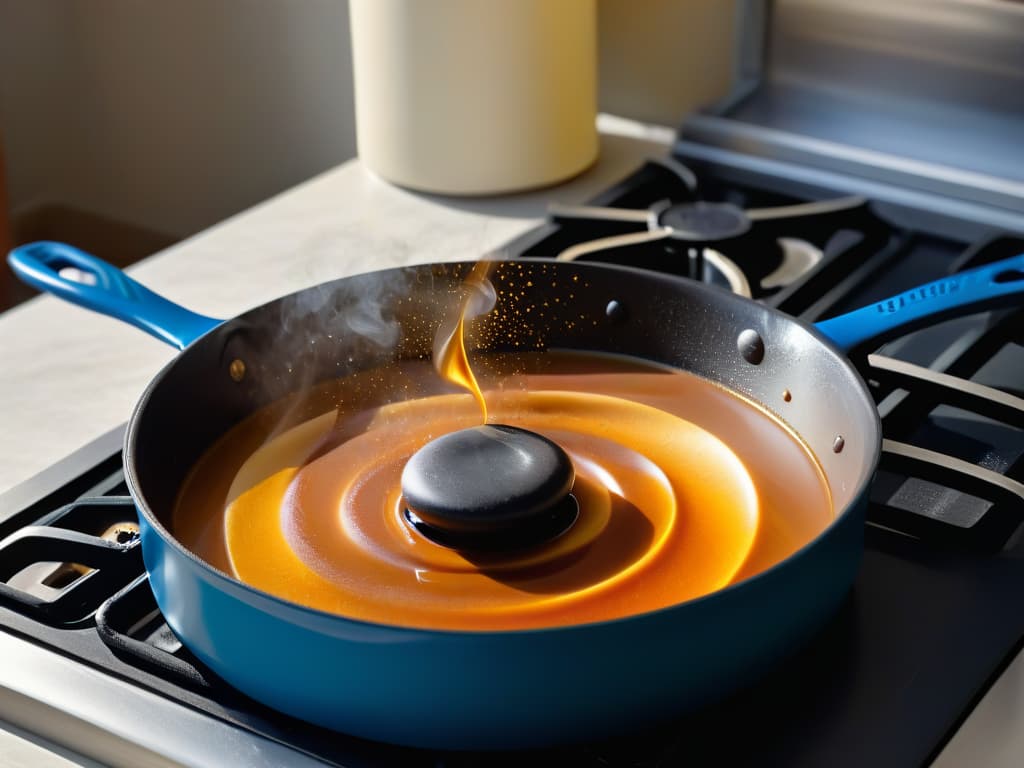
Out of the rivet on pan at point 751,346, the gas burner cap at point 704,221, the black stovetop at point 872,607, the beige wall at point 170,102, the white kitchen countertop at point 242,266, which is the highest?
the rivet on pan at point 751,346

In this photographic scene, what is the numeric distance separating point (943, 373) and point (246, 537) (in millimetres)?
398

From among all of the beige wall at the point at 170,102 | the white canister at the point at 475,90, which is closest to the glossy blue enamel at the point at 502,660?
the white canister at the point at 475,90

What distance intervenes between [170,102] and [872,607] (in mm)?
1324

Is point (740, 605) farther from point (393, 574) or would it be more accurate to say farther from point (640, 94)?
point (640, 94)

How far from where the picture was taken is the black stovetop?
0.55 meters

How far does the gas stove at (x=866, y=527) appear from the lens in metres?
0.56

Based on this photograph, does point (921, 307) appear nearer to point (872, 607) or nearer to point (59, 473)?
point (872, 607)

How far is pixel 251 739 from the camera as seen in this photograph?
56cm

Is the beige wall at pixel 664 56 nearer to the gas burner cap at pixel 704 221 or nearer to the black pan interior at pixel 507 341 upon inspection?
the gas burner cap at pixel 704 221

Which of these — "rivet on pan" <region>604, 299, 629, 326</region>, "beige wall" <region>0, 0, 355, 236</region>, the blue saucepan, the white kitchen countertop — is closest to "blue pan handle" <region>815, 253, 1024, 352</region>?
the blue saucepan

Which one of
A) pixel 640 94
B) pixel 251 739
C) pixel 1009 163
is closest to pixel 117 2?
pixel 640 94

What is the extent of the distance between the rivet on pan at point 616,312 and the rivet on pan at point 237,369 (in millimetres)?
215

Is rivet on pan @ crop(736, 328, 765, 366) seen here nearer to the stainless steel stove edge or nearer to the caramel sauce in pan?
the caramel sauce in pan

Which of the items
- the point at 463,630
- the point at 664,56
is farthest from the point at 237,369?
the point at 664,56
